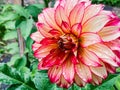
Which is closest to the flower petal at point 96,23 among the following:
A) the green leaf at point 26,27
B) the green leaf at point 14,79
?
the green leaf at point 14,79

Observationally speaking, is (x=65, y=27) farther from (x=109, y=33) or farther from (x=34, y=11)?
(x=34, y=11)

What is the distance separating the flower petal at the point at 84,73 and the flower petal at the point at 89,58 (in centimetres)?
1

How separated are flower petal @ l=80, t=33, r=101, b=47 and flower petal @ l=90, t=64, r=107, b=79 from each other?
0.16ft

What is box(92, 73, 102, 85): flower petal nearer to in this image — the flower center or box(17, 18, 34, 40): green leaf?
the flower center

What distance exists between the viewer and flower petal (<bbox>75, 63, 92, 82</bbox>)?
727mm

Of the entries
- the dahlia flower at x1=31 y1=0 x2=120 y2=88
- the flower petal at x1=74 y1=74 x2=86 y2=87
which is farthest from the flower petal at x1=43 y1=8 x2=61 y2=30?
the flower petal at x1=74 y1=74 x2=86 y2=87

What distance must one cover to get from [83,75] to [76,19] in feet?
0.35

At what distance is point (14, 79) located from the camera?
1106 millimetres

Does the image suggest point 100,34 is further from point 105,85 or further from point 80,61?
point 105,85

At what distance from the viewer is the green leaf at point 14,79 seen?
1087 millimetres

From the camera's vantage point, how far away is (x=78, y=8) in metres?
0.75

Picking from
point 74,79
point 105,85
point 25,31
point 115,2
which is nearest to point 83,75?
point 74,79

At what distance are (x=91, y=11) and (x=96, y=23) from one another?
3 centimetres

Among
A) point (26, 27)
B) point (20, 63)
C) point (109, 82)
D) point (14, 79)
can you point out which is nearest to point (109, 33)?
point (109, 82)
